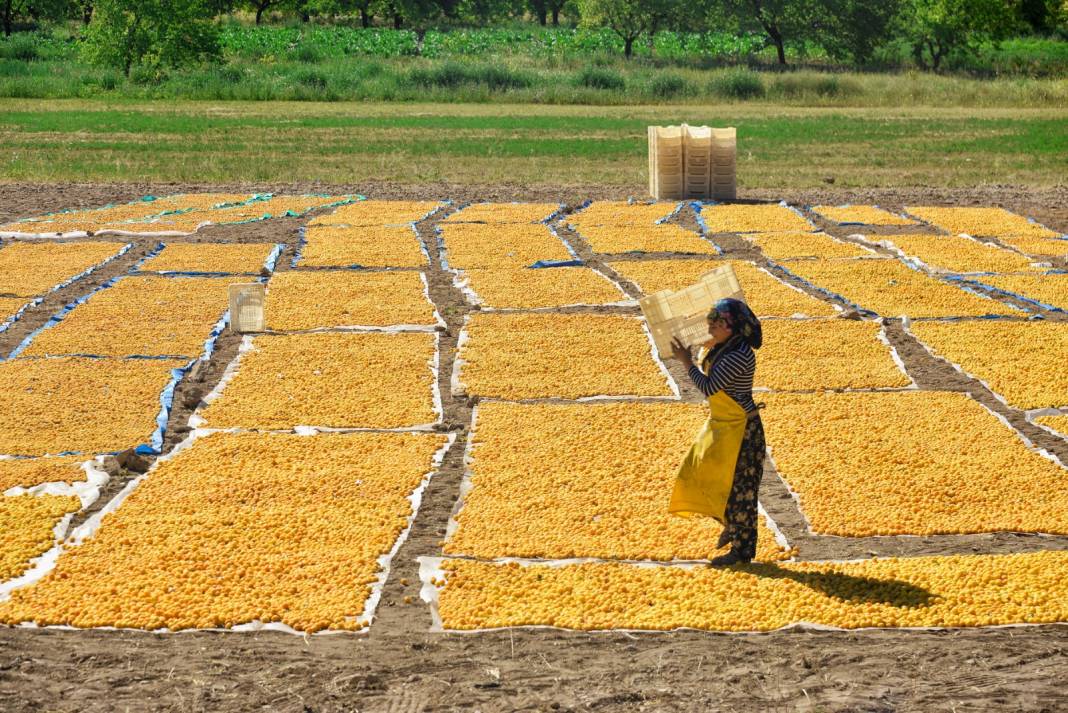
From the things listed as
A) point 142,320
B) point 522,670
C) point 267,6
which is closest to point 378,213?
point 142,320

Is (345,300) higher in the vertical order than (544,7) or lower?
higher

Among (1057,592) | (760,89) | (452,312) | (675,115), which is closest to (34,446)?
(452,312)

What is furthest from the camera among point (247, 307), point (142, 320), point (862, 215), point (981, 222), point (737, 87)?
point (737, 87)

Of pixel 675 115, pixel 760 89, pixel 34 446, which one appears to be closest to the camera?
pixel 34 446

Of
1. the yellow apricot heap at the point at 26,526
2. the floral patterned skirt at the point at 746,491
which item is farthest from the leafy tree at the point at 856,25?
the yellow apricot heap at the point at 26,526

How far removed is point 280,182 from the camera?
21562 millimetres

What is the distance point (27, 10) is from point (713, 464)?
6588 cm

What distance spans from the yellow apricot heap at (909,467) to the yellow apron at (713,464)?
3.26 ft

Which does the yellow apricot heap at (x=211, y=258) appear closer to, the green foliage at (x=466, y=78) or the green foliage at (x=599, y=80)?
the green foliage at (x=466, y=78)

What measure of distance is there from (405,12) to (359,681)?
63816mm

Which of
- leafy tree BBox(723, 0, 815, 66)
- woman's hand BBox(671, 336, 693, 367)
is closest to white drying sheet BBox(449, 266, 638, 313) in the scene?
woman's hand BBox(671, 336, 693, 367)

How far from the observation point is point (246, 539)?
703 centimetres

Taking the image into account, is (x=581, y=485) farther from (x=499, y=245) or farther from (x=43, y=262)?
(x=43, y=262)

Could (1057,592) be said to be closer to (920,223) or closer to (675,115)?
(920,223)
